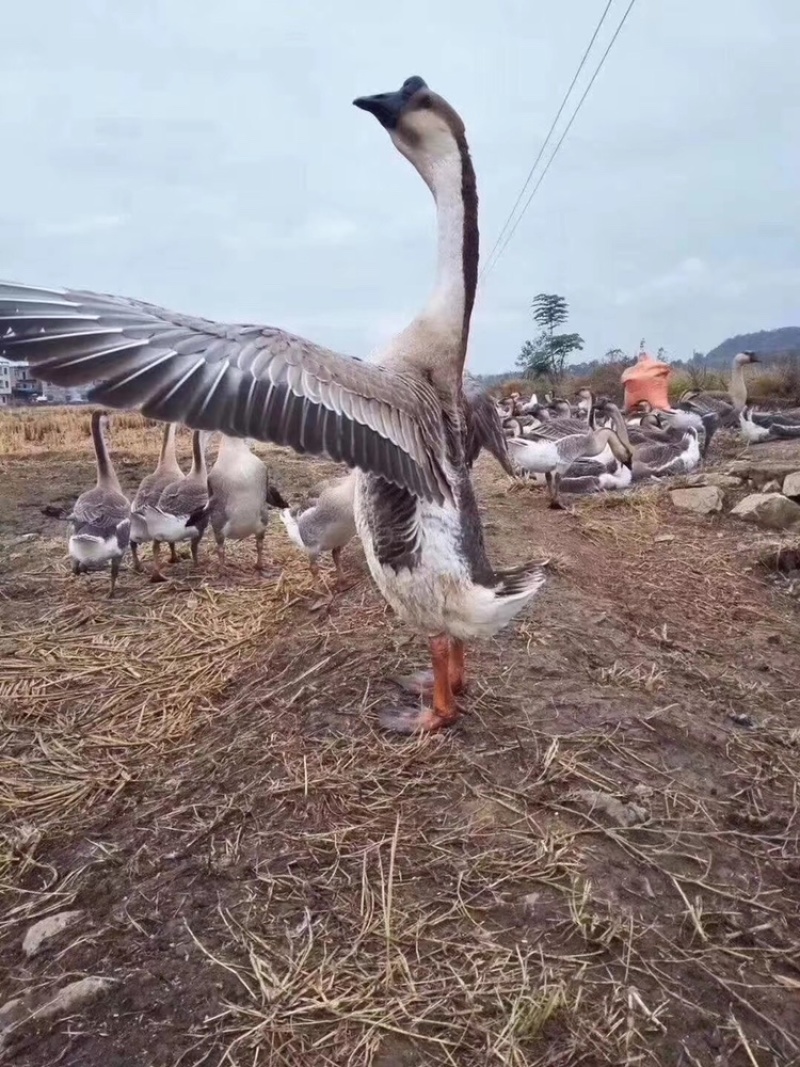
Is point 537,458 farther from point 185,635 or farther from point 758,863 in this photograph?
point 758,863

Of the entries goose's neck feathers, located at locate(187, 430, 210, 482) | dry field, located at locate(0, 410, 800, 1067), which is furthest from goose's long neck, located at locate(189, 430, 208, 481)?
dry field, located at locate(0, 410, 800, 1067)

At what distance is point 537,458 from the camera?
35.0ft

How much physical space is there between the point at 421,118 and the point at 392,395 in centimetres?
122

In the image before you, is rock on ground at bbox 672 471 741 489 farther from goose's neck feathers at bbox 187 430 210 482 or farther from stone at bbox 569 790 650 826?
stone at bbox 569 790 650 826

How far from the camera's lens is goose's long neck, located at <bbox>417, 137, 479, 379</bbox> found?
3330 mm

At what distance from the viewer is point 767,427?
15.9 m

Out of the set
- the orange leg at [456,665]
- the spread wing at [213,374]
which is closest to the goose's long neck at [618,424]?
the orange leg at [456,665]

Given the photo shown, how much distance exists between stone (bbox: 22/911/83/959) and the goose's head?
3223mm

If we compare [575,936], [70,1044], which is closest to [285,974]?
[70,1044]

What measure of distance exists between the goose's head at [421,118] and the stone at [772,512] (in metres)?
6.47

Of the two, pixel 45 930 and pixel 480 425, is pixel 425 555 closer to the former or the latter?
pixel 480 425

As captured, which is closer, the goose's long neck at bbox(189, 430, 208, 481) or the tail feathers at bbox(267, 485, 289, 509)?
the tail feathers at bbox(267, 485, 289, 509)

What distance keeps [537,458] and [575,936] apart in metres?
8.54

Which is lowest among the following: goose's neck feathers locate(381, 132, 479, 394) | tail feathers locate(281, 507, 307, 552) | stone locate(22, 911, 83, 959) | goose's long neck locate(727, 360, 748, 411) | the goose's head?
stone locate(22, 911, 83, 959)
